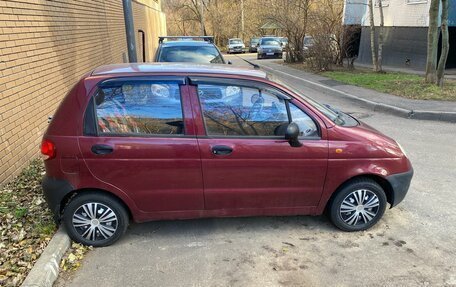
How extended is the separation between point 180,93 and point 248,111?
642mm

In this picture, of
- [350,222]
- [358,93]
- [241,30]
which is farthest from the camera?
[241,30]

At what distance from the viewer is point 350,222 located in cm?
394

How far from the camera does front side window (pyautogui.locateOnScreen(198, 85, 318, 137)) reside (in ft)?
11.8

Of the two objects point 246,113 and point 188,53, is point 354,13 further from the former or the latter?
point 246,113

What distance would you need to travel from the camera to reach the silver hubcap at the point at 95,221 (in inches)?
142

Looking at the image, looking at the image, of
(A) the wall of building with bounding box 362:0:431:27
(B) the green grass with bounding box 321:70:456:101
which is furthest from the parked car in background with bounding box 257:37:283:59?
(B) the green grass with bounding box 321:70:456:101

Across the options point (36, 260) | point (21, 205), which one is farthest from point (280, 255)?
point (21, 205)

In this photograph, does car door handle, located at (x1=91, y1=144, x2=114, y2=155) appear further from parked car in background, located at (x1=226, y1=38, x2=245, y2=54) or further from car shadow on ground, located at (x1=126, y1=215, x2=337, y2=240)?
parked car in background, located at (x1=226, y1=38, x2=245, y2=54)

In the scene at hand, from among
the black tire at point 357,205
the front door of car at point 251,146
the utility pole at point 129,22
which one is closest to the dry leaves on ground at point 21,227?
the front door of car at point 251,146

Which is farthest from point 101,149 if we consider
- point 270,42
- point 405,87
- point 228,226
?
point 270,42

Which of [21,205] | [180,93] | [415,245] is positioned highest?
[180,93]

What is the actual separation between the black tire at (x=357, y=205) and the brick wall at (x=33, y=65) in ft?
12.1

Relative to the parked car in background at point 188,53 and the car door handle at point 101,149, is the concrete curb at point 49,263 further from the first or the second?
the parked car in background at point 188,53

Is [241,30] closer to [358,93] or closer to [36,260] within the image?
[358,93]
